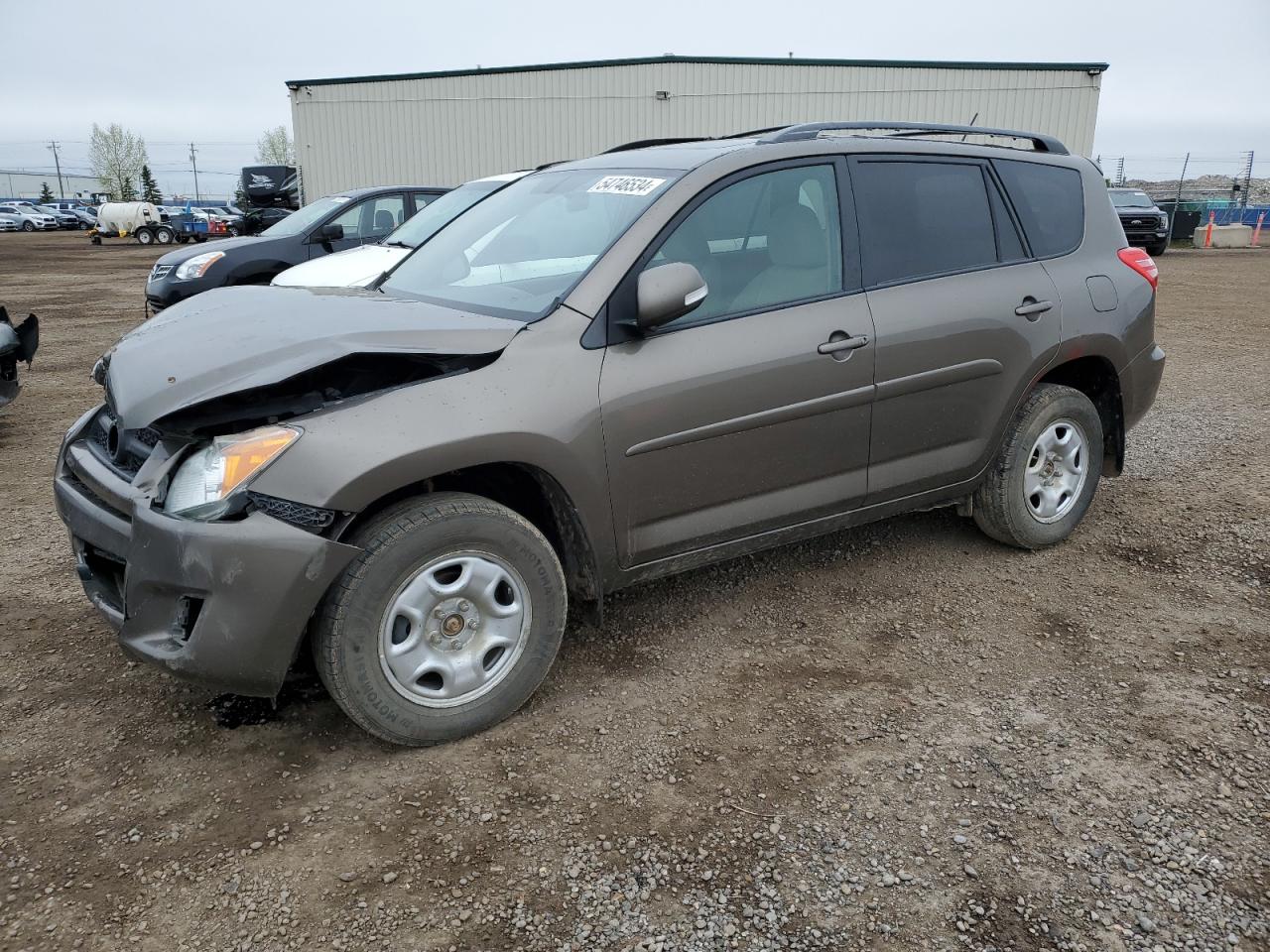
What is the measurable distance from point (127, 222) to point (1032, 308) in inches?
1670

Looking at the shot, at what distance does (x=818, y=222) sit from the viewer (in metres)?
3.58

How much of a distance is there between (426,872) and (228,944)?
1.52ft

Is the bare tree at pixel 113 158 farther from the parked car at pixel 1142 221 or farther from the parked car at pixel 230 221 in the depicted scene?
the parked car at pixel 1142 221

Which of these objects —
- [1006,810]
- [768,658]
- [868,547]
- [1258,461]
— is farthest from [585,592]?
[1258,461]

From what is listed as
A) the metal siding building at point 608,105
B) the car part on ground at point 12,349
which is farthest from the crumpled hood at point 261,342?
the metal siding building at point 608,105

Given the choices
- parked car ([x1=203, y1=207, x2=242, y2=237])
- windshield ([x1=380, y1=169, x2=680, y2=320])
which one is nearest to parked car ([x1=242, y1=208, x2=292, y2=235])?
parked car ([x1=203, y1=207, x2=242, y2=237])

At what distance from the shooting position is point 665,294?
9.74 ft

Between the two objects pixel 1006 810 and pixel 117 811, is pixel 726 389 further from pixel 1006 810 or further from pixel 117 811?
pixel 117 811

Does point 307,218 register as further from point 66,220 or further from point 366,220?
point 66,220

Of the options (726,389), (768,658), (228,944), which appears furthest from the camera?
(768,658)

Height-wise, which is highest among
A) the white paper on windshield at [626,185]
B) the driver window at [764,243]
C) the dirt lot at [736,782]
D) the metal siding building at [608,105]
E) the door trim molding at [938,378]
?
the metal siding building at [608,105]

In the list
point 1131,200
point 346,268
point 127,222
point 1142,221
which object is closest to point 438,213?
point 346,268

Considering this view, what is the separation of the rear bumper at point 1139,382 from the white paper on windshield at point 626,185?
7.91ft

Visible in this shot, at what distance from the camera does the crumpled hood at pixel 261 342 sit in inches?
106
